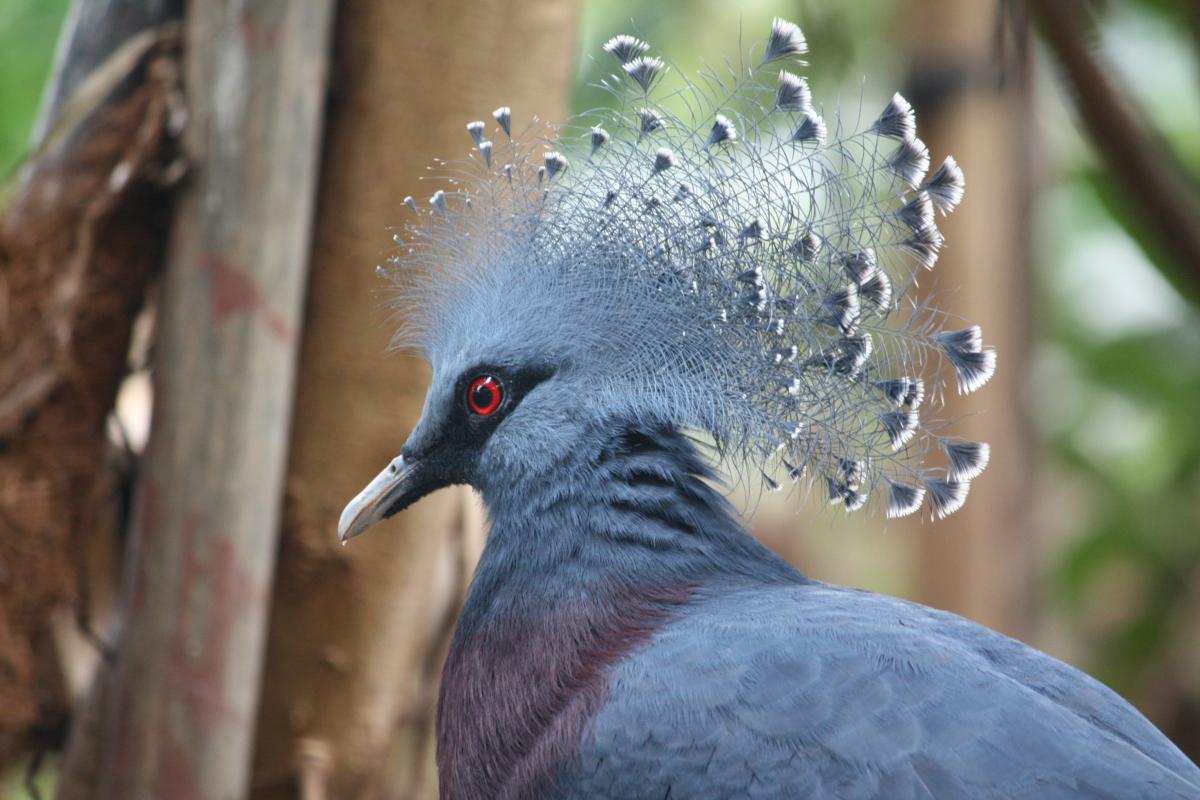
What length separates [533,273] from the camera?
6.81 ft

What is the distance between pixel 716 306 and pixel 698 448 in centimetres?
23

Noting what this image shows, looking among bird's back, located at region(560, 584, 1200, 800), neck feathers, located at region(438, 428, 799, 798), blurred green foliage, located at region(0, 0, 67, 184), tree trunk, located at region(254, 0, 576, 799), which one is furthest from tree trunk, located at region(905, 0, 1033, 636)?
blurred green foliage, located at region(0, 0, 67, 184)

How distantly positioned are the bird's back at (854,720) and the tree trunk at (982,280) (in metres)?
2.38

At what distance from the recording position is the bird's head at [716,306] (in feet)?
A: 6.18

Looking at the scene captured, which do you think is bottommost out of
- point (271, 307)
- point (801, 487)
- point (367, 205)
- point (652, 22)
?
point (801, 487)

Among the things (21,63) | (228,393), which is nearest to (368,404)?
(228,393)

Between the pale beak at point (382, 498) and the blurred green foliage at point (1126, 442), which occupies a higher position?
the pale beak at point (382, 498)

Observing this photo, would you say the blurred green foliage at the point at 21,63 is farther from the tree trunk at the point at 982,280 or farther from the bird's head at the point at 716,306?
→ the tree trunk at the point at 982,280

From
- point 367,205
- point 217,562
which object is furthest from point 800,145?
point 217,562

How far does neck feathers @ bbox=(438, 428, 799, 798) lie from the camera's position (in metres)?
1.80

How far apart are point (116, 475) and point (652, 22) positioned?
3578 mm

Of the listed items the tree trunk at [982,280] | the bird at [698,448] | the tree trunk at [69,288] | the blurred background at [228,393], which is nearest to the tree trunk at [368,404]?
the blurred background at [228,393]

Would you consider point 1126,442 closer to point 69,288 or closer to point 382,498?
point 382,498

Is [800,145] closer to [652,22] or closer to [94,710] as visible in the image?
[94,710]
